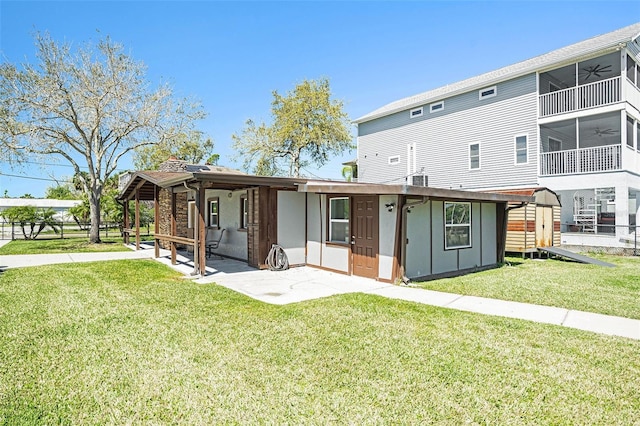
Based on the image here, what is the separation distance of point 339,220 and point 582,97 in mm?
12691

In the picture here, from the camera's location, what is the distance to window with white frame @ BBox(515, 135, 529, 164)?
16.2 metres

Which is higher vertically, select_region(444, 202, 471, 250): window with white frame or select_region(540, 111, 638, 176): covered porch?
select_region(540, 111, 638, 176): covered porch

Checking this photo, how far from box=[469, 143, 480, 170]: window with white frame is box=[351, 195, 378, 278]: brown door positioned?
37.7ft

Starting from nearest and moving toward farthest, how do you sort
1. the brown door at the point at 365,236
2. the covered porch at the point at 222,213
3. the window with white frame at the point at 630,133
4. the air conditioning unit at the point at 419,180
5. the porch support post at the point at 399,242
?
the porch support post at the point at 399,242 < the brown door at the point at 365,236 < the covered porch at the point at 222,213 < the window with white frame at the point at 630,133 < the air conditioning unit at the point at 419,180

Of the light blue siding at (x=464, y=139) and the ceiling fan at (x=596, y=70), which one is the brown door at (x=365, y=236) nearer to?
the light blue siding at (x=464, y=139)

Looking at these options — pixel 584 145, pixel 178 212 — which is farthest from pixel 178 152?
pixel 584 145

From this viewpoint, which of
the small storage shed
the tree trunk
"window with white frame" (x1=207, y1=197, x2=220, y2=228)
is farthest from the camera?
the tree trunk

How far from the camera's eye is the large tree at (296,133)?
28.2 m

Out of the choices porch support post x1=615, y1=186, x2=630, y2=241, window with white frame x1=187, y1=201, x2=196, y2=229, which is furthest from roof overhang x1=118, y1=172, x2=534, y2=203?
porch support post x1=615, y1=186, x2=630, y2=241

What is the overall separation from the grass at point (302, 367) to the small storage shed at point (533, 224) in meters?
9.19

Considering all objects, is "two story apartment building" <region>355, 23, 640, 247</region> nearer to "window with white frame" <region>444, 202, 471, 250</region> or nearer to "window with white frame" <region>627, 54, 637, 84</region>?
"window with white frame" <region>627, 54, 637, 84</region>

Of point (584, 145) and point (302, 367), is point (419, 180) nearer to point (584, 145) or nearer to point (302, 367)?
point (584, 145)

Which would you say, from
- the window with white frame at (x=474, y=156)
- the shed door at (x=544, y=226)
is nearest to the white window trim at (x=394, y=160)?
the window with white frame at (x=474, y=156)

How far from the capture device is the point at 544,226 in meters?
13.6
